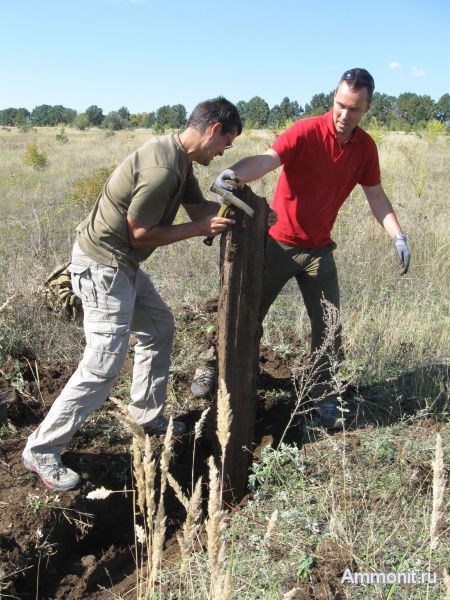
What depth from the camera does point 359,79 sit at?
318 centimetres

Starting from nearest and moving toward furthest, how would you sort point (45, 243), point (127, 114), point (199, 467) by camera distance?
1. point (199, 467)
2. point (45, 243)
3. point (127, 114)

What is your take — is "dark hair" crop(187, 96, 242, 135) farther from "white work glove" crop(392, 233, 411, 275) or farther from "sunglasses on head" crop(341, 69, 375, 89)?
"white work glove" crop(392, 233, 411, 275)

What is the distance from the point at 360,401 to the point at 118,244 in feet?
7.07

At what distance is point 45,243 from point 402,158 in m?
9.91

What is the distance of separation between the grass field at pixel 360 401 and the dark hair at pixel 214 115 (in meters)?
1.34

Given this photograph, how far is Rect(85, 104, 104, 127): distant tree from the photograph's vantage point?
59906 millimetres

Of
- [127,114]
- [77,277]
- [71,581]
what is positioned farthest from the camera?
[127,114]

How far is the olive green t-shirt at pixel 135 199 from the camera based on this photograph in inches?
103

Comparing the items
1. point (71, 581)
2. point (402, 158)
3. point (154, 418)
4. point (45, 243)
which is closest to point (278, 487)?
point (154, 418)

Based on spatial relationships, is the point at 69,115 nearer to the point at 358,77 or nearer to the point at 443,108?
the point at 443,108

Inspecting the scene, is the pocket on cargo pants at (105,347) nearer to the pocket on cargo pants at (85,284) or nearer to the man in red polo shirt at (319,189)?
the pocket on cargo pants at (85,284)

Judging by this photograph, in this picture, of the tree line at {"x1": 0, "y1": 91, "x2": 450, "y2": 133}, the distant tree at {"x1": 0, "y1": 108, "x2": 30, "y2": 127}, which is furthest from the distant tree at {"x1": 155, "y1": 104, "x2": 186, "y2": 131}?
the distant tree at {"x1": 0, "y1": 108, "x2": 30, "y2": 127}

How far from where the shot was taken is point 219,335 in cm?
304

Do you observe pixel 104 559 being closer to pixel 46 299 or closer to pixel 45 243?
pixel 46 299
